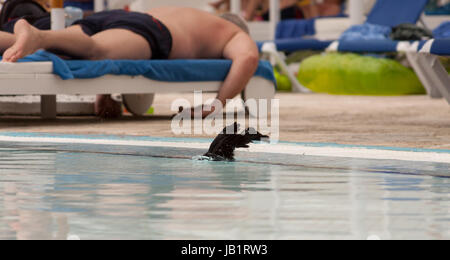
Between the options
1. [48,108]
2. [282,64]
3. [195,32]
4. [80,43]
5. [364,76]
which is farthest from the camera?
[282,64]

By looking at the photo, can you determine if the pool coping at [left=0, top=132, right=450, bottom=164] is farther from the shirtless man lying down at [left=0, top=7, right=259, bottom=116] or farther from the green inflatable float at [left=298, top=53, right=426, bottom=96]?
the green inflatable float at [left=298, top=53, right=426, bottom=96]

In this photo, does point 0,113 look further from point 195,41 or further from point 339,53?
point 339,53

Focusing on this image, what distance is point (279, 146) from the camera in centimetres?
350

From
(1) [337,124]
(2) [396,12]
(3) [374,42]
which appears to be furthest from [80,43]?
(2) [396,12]

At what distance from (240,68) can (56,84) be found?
1.32 meters

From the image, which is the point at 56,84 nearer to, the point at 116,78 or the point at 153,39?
the point at 116,78

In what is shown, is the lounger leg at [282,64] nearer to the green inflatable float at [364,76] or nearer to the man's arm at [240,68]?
the green inflatable float at [364,76]

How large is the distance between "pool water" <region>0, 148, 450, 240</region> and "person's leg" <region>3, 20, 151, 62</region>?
1762 mm

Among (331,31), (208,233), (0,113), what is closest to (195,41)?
(0,113)

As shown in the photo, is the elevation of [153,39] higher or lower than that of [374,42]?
higher

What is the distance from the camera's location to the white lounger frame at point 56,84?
189 inches

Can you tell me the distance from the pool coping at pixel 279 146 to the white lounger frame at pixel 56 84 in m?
0.65
